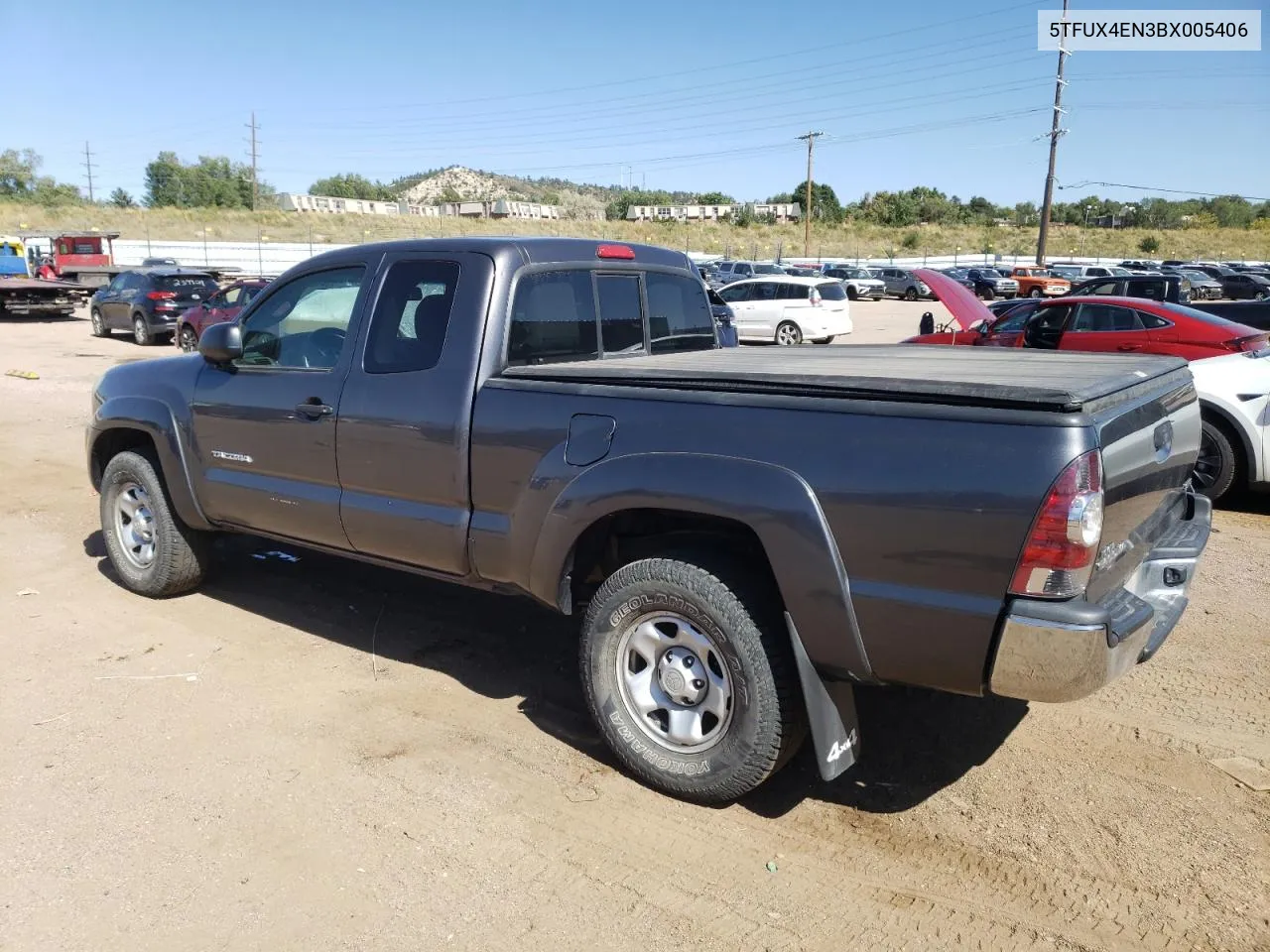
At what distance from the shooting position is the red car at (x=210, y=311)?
65.1 feet

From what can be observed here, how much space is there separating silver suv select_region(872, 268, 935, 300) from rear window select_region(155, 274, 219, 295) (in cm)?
3281

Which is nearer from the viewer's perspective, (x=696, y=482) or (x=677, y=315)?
(x=696, y=482)

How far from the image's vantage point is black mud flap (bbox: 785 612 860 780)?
3.12 metres

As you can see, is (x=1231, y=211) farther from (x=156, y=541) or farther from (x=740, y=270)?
(x=156, y=541)

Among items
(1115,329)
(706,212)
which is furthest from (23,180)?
(1115,329)

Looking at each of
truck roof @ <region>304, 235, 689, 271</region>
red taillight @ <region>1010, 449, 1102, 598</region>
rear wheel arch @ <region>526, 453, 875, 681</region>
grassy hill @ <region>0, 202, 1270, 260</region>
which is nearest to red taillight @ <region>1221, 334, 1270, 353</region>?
truck roof @ <region>304, 235, 689, 271</region>

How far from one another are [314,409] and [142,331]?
2025 centimetres

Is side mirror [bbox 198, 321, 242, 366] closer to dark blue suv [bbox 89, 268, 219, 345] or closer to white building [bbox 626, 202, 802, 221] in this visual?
dark blue suv [bbox 89, 268, 219, 345]

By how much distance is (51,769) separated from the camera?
371cm

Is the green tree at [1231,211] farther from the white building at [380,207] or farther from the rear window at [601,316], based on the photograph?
the rear window at [601,316]

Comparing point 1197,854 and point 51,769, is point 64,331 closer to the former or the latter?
point 51,769

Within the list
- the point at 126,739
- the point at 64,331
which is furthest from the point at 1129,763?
the point at 64,331

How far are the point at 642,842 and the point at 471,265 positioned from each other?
237 centimetres

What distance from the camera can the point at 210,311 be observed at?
786 inches
